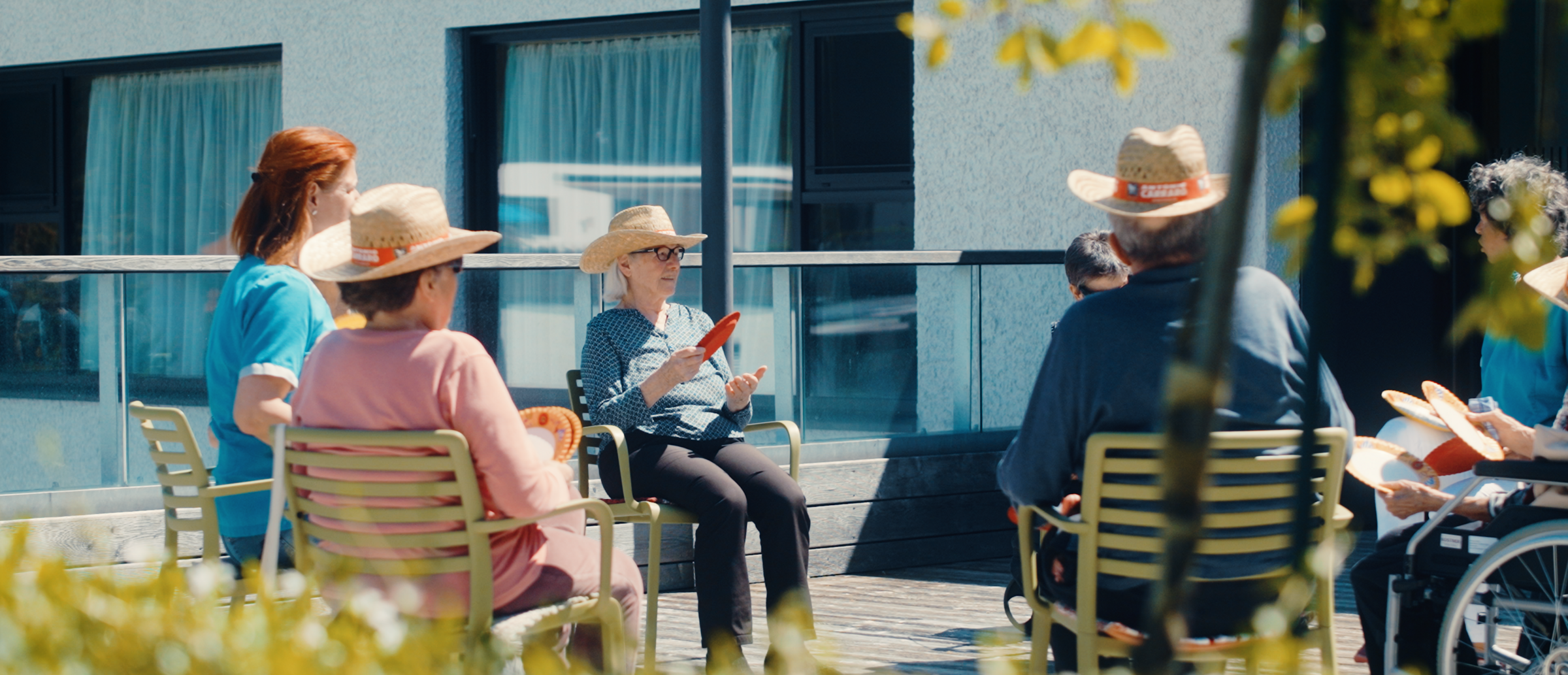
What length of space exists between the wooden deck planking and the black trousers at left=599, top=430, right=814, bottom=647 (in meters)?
0.22

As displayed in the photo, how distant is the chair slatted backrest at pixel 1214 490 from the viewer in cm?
263

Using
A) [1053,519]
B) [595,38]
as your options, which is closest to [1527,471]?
[1053,519]

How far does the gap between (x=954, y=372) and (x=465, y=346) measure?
3865 mm

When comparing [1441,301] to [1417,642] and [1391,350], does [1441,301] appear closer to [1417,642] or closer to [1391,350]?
[1391,350]

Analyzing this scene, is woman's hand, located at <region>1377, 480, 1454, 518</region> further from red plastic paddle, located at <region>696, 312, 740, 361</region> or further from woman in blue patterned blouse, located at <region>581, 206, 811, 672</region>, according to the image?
red plastic paddle, located at <region>696, 312, 740, 361</region>

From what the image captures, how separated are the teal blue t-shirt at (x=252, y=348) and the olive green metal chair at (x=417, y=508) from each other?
1.18 feet

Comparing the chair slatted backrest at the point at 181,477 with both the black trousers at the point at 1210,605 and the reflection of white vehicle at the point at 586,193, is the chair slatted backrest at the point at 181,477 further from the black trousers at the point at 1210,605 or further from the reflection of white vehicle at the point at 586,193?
the reflection of white vehicle at the point at 586,193

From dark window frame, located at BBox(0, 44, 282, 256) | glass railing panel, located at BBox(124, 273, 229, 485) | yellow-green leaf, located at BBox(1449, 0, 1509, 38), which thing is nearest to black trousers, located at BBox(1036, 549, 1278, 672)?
yellow-green leaf, located at BBox(1449, 0, 1509, 38)

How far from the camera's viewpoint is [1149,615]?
114 centimetres

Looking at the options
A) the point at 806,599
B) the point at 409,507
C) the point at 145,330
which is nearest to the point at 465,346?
the point at 409,507

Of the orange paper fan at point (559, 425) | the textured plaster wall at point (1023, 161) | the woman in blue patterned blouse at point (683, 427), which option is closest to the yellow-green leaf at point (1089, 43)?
the orange paper fan at point (559, 425)

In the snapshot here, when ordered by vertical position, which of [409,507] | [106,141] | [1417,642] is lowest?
[1417,642]

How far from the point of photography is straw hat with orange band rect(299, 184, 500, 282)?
2.78 meters

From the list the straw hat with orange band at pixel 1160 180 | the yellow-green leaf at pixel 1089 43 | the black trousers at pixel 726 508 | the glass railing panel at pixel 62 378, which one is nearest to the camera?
the yellow-green leaf at pixel 1089 43
